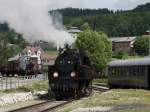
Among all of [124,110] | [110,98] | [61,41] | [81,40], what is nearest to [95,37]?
[81,40]

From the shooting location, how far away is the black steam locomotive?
33.2m

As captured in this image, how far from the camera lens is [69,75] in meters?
33.5

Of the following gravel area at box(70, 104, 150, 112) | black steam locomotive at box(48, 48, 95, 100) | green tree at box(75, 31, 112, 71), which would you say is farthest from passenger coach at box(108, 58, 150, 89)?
green tree at box(75, 31, 112, 71)

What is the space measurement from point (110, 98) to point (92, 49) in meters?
63.7

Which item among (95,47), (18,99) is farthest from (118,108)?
(95,47)

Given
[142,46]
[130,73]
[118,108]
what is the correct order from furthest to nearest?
[142,46]
[130,73]
[118,108]

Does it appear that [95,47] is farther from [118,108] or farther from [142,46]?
[142,46]

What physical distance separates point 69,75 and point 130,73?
8.80 metres

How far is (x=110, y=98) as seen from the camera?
99.1 feet

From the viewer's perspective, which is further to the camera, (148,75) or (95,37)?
(95,37)

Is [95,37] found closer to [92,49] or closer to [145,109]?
[92,49]

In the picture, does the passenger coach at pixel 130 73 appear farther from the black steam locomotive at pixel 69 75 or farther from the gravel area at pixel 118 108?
the gravel area at pixel 118 108

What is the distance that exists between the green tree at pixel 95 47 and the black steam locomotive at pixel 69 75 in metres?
55.0

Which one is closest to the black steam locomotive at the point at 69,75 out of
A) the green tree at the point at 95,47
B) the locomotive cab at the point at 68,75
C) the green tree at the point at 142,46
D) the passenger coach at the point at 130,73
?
the locomotive cab at the point at 68,75
